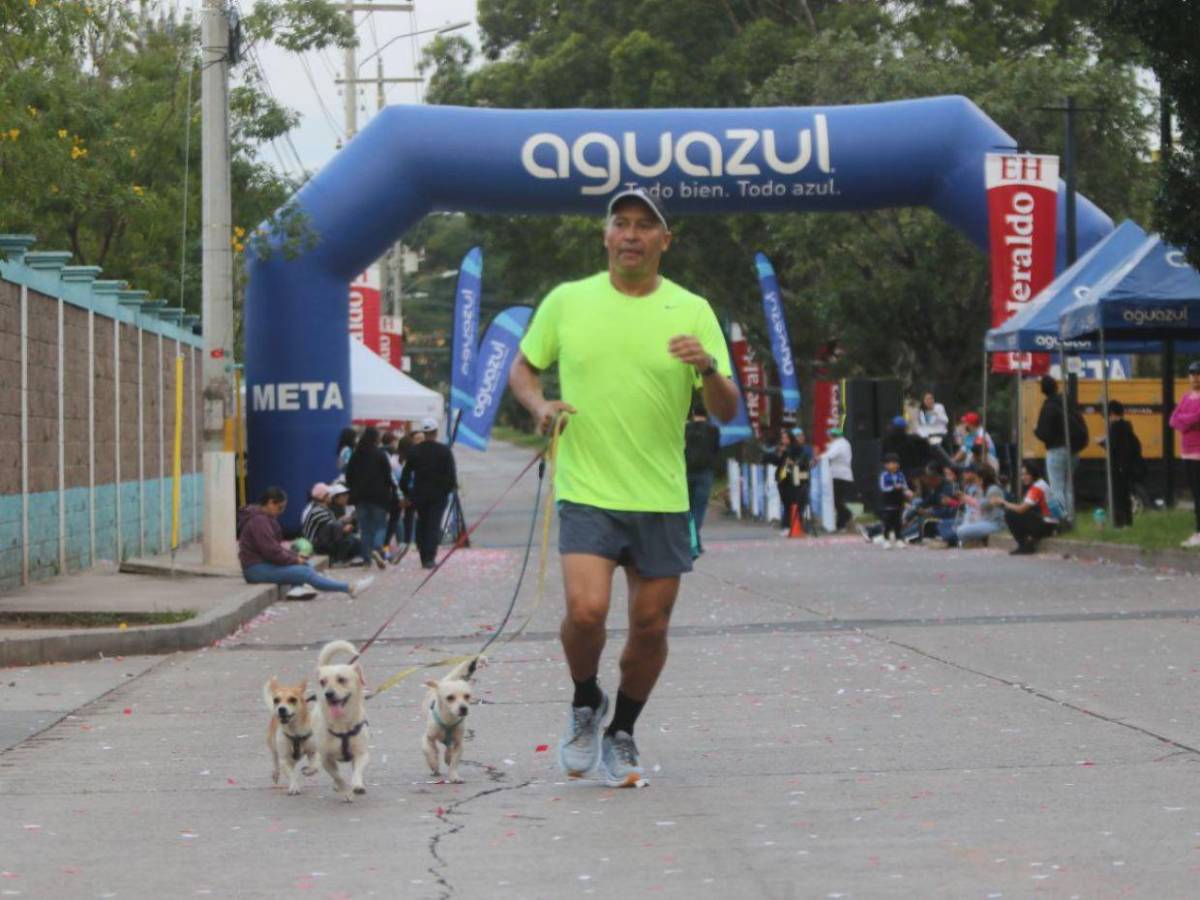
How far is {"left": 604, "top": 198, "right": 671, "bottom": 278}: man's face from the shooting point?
7.45 metres

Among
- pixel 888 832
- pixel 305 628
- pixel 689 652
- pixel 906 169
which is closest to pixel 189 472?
pixel 906 169

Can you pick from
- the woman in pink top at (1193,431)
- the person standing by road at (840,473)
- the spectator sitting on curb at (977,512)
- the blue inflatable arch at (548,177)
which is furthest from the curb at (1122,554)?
the person standing by road at (840,473)

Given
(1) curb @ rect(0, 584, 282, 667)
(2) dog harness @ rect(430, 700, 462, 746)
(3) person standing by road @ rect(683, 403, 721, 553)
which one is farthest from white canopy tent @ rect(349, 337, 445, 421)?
(2) dog harness @ rect(430, 700, 462, 746)

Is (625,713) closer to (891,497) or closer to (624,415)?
(624,415)

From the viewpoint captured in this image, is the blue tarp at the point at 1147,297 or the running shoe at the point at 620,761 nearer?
the running shoe at the point at 620,761

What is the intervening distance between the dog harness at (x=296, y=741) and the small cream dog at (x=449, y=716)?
43cm

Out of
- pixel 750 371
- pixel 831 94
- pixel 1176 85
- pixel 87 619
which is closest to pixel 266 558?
pixel 87 619

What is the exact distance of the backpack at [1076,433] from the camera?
2594cm

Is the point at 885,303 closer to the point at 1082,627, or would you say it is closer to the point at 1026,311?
the point at 1026,311

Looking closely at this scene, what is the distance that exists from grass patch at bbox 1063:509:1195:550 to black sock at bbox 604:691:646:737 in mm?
13972

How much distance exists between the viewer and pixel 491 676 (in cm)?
1221

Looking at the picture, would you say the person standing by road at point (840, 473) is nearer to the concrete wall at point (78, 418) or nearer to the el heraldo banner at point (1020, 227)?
the el heraldo banner at point (1020, 227)

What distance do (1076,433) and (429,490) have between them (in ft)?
24.5

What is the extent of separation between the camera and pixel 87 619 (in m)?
15.7
